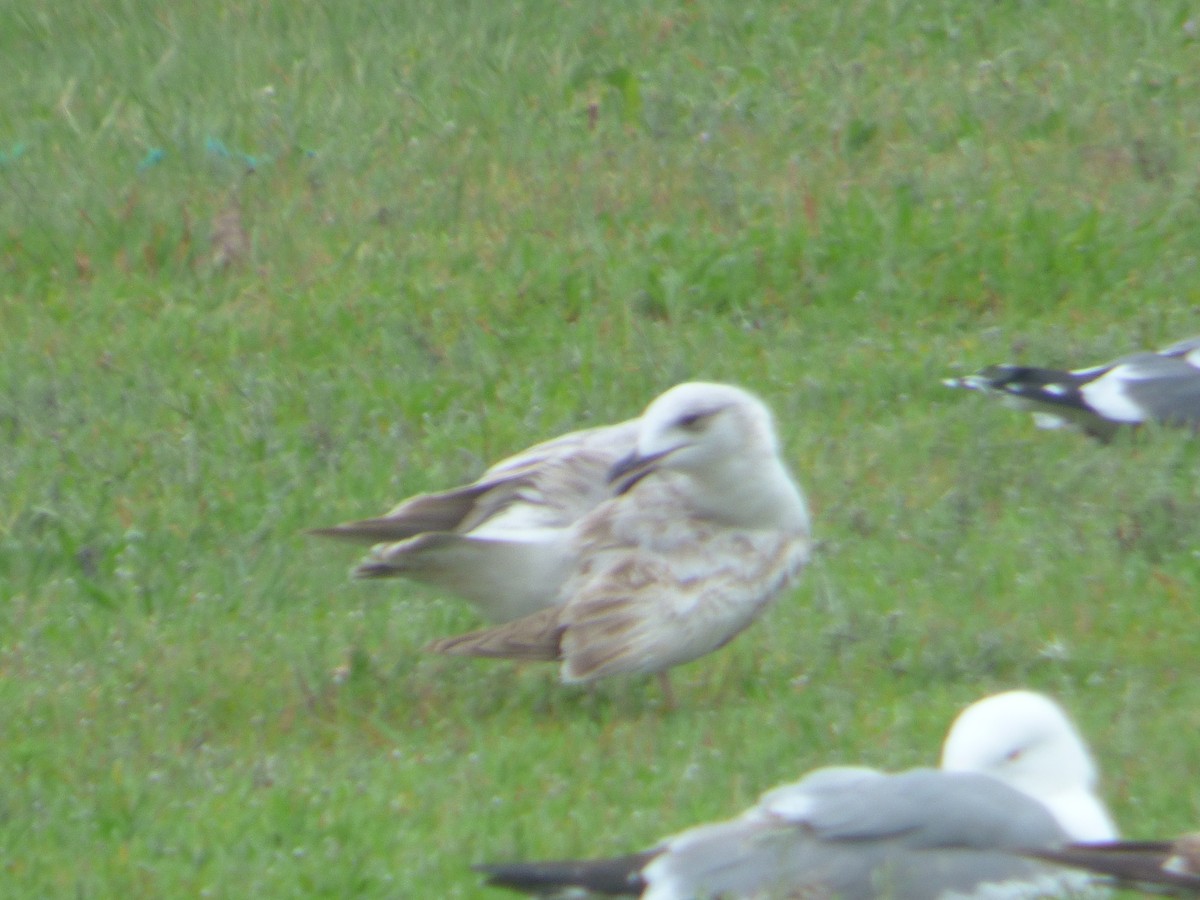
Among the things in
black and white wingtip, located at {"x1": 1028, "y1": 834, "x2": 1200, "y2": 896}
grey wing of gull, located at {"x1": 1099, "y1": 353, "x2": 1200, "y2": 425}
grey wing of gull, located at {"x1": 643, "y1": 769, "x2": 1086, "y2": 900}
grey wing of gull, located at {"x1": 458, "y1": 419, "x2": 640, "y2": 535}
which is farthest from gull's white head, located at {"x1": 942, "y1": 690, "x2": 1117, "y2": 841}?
grey wing of gull, located at {"x1": 1099, "y1": 353, "x2": 1200, "y2": 425}

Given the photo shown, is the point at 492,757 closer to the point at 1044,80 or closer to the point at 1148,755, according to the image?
the point at 1148,755

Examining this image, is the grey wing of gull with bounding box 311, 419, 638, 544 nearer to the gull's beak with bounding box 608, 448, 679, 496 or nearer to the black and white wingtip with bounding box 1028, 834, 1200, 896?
the gull's beak with bounding box 608, 448, 679, 496

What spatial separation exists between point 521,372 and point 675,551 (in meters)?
2.58

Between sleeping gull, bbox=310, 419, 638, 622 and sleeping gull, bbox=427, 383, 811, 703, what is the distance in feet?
→ 0.36

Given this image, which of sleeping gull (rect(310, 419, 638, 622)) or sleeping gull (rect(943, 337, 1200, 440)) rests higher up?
sleeping gull (rect(310, 419, 638, 622))

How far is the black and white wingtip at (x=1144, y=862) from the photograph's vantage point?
366cm

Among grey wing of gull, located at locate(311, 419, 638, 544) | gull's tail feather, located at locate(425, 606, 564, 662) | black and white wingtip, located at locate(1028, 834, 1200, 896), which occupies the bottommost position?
gull's tail feather, located at locate(425, 606, 564, 662)

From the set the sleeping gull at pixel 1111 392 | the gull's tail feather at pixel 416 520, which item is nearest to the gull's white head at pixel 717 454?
the gull's tail feather at pixel 416 520

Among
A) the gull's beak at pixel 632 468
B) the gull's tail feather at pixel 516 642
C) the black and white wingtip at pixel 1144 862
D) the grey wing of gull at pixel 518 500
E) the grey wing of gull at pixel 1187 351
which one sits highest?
the black and white wingtip at pixel 1144 862

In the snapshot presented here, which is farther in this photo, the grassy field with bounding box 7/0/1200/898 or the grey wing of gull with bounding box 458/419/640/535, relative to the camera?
the grey wing of gull with bounding box 458/419/640/535

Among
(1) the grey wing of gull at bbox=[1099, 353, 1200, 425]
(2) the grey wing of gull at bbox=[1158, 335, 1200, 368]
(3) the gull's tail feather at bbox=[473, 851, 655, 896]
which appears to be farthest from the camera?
(2) the grey wing of gull at bbox=[1158, 335, 1200, 368]

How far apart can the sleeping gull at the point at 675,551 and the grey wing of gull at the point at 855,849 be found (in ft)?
4.73

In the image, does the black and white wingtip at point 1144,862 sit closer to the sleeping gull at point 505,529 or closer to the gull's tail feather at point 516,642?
the gull's tail feather at point 516,642

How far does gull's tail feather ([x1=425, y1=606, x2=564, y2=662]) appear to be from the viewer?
5.38 meters
